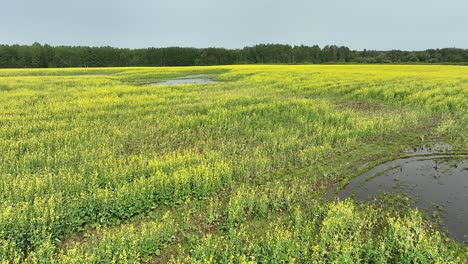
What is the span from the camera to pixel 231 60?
318 ft

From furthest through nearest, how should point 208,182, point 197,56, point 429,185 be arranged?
point 197,56, point 429,185, point 208,182

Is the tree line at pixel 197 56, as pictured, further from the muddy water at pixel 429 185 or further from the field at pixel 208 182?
the muddy water at pixel 429 185

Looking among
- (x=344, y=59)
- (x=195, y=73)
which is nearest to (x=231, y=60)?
(x=344, y=59)

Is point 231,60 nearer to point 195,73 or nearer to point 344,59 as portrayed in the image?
point 344,59

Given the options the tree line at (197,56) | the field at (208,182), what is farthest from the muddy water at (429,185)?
the tree line at (197,56)

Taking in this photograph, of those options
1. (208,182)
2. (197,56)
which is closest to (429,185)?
(208,182)

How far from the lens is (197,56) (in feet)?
311

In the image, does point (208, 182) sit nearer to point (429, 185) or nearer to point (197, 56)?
point (429, 185)

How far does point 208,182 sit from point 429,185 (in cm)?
608

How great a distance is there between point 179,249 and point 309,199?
3538 mm

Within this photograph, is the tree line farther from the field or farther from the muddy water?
the muddy water

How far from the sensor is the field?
527 cm

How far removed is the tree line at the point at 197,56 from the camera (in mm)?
81938

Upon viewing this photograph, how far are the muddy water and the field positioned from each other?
1.24ft
